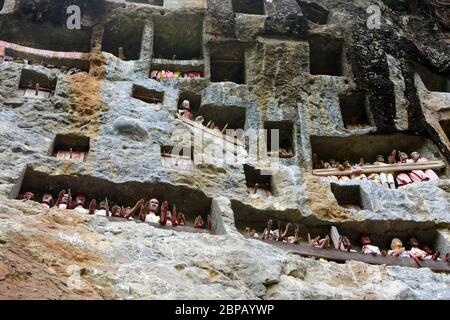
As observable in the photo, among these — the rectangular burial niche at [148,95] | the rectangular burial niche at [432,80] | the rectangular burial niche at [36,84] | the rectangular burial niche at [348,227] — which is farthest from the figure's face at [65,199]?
the rectangular burial niche at [432,80]

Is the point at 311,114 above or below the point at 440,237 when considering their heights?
above

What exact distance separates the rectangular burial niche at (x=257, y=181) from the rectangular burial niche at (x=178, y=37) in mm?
4924

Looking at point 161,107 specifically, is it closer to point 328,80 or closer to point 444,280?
point 328,80

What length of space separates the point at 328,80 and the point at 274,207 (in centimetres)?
477

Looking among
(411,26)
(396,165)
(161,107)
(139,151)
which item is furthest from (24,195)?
(411,26)

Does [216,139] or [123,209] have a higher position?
[216,139]

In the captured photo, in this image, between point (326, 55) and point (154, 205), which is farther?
point (326, 55)

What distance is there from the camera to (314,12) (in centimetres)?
1719

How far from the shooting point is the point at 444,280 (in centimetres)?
923

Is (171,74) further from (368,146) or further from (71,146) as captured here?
(368,146)

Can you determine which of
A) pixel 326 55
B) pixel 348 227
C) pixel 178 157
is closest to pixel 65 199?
pixel 178 157

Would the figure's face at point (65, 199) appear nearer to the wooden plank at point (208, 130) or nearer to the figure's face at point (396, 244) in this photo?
the wooden plank at point (208, 130)

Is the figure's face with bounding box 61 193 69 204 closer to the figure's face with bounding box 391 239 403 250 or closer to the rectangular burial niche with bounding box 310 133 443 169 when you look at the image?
the rectangular burial niche with bounding box 310 133 443 169

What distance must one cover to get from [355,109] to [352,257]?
5.68 metres
